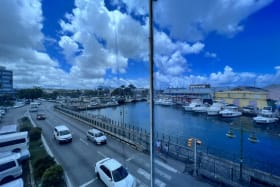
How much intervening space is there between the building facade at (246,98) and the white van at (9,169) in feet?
185

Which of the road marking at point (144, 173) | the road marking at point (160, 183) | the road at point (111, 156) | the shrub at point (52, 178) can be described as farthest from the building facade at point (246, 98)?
the shrub at point (52, 178)

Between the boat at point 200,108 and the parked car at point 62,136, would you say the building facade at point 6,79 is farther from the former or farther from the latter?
the boat at point 200,108

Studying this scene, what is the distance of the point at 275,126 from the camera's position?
34375 mm

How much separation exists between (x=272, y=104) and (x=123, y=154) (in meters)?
50.6

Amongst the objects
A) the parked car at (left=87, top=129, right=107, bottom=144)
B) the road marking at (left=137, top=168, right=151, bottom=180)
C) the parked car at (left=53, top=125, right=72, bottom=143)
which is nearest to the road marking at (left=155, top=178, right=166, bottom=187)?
the road marking at (left=137, top=168, right=151, bottom=180)

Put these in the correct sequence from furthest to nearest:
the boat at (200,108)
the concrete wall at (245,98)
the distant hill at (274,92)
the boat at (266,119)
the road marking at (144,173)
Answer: the boat at (200,108)
the distant hill at (274,92)
the concrete wall at (245,98)
the boat at (266,119)
the road marking at (144,173)

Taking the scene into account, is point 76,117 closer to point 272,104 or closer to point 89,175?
point 89,175

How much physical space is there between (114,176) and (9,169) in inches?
271

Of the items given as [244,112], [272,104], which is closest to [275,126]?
[244,112]

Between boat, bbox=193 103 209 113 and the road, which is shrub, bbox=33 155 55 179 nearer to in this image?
the road

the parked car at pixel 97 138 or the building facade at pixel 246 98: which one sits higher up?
the building facade at pixel 246 98

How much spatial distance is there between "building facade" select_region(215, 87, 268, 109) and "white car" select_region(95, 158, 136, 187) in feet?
170

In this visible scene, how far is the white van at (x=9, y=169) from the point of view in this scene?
9.63 metres

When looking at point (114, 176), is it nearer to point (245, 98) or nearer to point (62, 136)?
point (62, 136)
